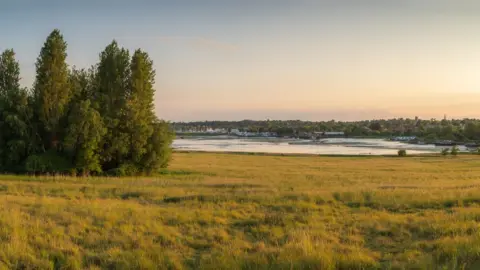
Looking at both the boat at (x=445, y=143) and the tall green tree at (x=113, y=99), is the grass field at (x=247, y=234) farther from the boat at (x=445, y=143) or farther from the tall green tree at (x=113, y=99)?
the boat at (x=445, y=143)

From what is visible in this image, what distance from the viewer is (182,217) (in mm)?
13375

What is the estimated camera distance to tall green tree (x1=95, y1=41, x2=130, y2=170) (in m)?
36.6

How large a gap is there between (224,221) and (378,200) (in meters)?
7.05

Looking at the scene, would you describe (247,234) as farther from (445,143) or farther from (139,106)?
(445,143)

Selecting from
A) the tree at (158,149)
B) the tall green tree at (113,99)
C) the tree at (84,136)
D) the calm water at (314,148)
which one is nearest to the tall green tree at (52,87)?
the tree at (84,136)

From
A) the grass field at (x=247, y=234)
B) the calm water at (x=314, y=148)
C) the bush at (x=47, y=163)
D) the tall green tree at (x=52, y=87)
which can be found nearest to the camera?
the grass field at (x=247, y=234)

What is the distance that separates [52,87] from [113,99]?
4.82 meters

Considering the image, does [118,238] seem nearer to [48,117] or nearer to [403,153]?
[48,117]

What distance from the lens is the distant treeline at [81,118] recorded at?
113 ft

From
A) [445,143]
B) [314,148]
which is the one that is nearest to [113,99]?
[314,148]

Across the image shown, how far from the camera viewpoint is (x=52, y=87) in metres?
35.2

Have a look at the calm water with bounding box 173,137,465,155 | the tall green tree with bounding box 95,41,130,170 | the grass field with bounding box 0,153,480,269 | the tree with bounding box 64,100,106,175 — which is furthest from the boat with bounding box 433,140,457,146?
the grass field with bounding box 0,153,480,269

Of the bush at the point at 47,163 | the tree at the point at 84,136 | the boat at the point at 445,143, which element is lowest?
the boat at the point at 445,143

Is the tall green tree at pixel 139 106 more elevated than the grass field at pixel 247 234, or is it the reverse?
the tall green tree at pixel 139 106
